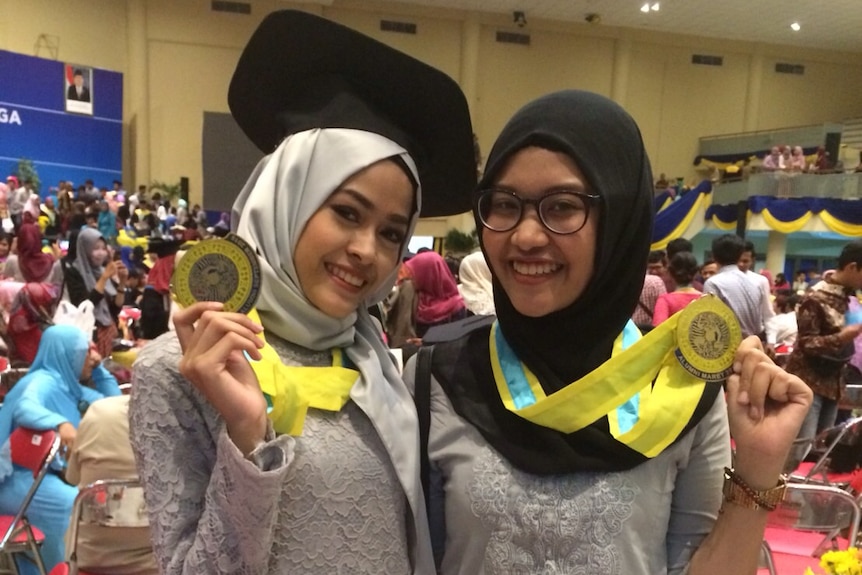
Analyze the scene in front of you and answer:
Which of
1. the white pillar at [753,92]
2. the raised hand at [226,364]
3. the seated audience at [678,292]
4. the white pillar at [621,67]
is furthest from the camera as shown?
the white pillar at [753,92]

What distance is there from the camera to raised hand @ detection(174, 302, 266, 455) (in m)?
0.94

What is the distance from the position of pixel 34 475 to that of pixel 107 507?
81cm

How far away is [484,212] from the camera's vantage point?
46.1 inches

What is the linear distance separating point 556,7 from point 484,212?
1651 cm

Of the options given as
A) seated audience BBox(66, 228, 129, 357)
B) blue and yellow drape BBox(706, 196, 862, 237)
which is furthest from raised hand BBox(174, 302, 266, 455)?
blue and yellow drape BBox(706, 196, 862, 237)

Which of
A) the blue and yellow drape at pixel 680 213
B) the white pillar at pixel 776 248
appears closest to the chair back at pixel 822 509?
the blue and yellow drape at pixel 680 213

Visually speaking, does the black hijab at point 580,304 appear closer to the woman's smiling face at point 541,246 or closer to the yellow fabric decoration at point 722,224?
the woman's smiling face at point 541,246

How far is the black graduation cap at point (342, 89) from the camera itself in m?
1.29

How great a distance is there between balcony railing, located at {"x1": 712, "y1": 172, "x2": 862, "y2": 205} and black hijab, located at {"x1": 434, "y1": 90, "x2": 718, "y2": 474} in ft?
45.1

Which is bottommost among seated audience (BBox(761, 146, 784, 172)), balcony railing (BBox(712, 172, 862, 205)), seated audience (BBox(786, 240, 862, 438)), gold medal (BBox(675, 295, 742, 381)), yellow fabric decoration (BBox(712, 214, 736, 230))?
seated audience (BBox(786, 240, 862, 438))

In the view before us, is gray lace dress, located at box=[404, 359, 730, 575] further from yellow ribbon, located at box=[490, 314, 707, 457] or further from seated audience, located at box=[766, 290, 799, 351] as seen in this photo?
seated audience, located at box=[766, 290, 799, 351]

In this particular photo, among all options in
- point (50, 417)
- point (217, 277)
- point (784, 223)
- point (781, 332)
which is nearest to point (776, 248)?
point (784, 223)

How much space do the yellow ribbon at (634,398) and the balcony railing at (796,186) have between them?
13.8 m

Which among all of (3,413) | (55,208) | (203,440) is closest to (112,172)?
(55,208)
